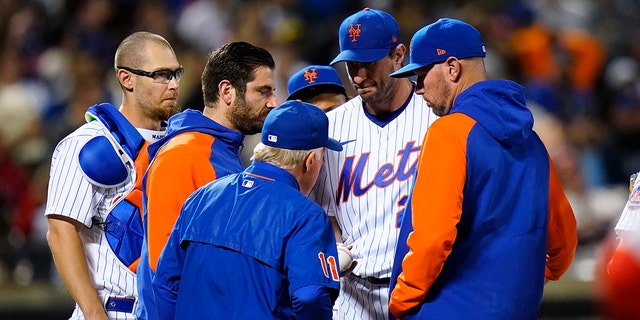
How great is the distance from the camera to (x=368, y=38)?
4809mm

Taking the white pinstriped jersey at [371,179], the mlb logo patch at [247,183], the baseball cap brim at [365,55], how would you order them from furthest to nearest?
1. the baseball cap brim at [365,55]
2. the white pinstriped jersey at [371,179]
3. the mlb logo patch at [247,183]

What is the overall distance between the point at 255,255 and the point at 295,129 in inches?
19.0

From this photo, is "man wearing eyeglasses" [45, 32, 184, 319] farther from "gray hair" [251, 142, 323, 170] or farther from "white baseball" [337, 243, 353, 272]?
"gray hair" [251, 142, 323, 170]

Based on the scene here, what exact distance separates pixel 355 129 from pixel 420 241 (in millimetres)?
1314

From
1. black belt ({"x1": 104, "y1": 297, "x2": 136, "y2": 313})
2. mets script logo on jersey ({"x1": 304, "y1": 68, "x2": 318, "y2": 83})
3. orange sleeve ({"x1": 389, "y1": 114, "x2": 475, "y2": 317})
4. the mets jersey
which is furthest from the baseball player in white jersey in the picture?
the mets jersey

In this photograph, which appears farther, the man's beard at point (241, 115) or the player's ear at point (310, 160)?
the man's beard at point (241, 115)

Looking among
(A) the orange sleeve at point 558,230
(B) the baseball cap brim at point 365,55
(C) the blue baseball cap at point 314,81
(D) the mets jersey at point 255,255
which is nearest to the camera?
(D) the mets jersey at point 255,255

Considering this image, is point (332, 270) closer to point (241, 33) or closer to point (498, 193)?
point (498, 193)

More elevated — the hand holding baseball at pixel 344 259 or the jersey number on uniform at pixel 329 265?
the jersey number on uniform at pixel 329 265

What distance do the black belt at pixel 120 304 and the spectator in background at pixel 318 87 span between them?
4.93ft

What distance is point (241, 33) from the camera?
10133 millimetres

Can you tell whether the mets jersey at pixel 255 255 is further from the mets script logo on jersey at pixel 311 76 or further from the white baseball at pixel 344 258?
the mets script logo on jersey at pixel 311 76

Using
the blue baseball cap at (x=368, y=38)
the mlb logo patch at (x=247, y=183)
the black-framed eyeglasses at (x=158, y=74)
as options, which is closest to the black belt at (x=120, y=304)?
the black-framed eyeglasses at (x=158, y=74)

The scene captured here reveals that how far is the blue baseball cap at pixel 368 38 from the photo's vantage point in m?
4.79
